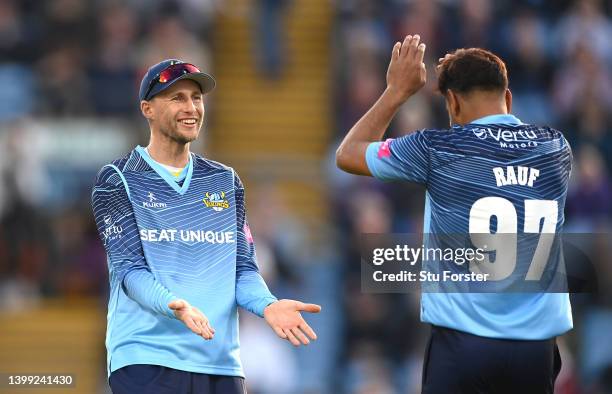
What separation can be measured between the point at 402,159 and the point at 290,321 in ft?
3.14

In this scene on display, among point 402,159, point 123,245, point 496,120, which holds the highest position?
point 496,120

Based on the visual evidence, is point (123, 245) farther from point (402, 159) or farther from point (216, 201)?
point (402, 159)

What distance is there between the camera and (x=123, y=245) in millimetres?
6184

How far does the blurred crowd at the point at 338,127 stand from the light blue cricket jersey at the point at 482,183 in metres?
5.48

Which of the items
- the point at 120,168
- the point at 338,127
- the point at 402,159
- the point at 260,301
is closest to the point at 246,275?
the point at 260,301

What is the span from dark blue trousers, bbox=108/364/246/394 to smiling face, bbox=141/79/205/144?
1.14 meters

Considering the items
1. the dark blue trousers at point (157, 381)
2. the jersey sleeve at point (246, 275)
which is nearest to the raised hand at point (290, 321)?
the jersey sleeve at point (246, 275)

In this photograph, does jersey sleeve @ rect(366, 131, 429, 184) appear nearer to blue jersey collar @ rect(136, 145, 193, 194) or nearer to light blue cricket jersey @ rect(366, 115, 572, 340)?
light blue cricket jersey @ rect(366, 115, 572, 340)

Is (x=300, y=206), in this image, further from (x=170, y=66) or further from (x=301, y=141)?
(x=170, y=66)

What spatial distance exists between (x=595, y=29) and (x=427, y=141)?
9413 millimetres

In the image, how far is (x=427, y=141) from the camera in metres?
6.25

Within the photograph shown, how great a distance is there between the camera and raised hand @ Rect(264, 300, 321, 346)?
5.87 meters

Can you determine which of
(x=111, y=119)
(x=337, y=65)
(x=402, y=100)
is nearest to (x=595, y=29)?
(x=337, y=65)

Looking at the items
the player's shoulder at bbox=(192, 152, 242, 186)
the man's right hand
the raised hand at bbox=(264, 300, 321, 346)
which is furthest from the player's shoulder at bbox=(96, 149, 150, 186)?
the raised hand at bbox=(264, 300, 321, 346)
